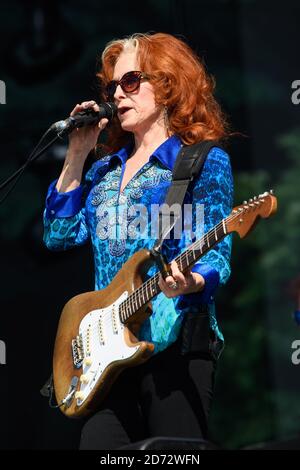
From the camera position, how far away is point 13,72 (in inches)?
224

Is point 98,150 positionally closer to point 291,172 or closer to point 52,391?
point 52,391

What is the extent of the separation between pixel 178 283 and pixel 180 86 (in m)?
0.82

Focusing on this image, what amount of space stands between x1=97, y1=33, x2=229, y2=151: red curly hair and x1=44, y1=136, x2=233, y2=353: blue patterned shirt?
80mm

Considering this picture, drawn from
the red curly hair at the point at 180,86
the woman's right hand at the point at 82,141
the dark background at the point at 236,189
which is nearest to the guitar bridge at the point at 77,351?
the woman's right hand at the point at 82,141

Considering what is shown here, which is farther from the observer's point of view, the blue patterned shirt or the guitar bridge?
the guitar bridge

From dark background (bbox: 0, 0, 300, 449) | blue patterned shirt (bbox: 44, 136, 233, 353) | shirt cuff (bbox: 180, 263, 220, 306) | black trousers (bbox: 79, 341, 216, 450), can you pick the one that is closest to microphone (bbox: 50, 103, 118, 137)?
blue patterned shirt (bbox: 44, 136, 233, 353)

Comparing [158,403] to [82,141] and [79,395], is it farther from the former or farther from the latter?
[82,141]

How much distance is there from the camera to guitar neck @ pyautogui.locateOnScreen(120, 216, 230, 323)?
2.90m

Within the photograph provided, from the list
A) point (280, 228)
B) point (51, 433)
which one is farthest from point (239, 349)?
point (51, 433)

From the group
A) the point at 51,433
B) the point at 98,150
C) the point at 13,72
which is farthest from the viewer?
the point at 13,72

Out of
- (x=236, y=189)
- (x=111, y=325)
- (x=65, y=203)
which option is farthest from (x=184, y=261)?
(x=236, y=189)

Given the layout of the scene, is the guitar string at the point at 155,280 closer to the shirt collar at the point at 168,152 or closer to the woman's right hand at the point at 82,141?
the shirt collar at the point at 168,152

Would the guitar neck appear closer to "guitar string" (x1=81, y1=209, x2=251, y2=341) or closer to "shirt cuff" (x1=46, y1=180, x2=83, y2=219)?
"guitar string" (x1=81, y1=209, x2=251, y2=341)

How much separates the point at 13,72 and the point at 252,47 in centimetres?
150
